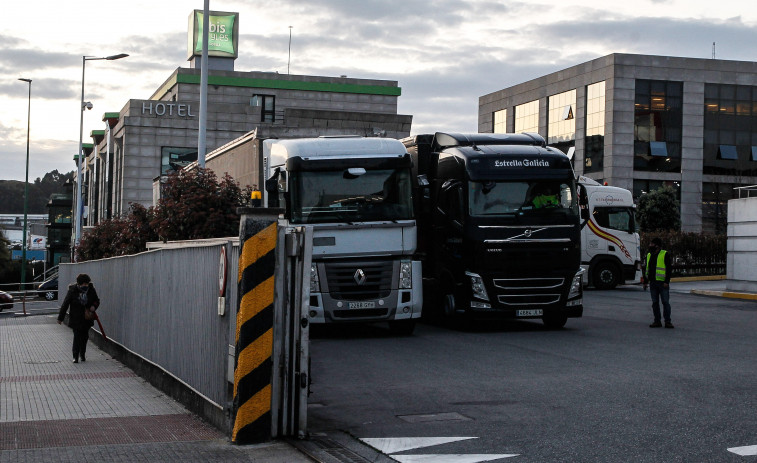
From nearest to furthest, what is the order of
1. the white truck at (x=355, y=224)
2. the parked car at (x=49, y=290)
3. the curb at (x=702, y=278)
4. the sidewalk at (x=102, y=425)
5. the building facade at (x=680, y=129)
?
the sidewalk at (x=102, y=425), the white truck at (x=355, y=224), the curb at (x=702, y=278), the parked car at (x=49, y=290), the building facade at (x=680, y=129)

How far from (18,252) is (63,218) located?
15.4 meters

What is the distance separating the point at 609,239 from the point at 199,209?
57.3 feet

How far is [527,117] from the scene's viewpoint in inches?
3273

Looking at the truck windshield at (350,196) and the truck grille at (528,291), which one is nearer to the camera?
the truck windshield at (350,196)

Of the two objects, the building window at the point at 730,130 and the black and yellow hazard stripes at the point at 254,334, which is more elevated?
the building window at the point at 730,130

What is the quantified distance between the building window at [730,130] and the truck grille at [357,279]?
58321 mm

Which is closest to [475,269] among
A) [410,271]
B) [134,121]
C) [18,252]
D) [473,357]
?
[410,271]

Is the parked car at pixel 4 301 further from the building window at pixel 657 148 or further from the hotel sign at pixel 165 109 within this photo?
the building window at pixel 657 148

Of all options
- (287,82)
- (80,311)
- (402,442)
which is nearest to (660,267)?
(80,311)

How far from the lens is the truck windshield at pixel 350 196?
671 inches

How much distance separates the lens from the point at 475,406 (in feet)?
34.1

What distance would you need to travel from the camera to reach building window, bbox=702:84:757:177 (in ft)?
233

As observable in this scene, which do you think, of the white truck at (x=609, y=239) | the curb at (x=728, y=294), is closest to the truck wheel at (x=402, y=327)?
the white truck at (x=609, y=239)

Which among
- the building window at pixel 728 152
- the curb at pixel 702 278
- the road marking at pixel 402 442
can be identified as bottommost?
the road marking at pixel 402 442
